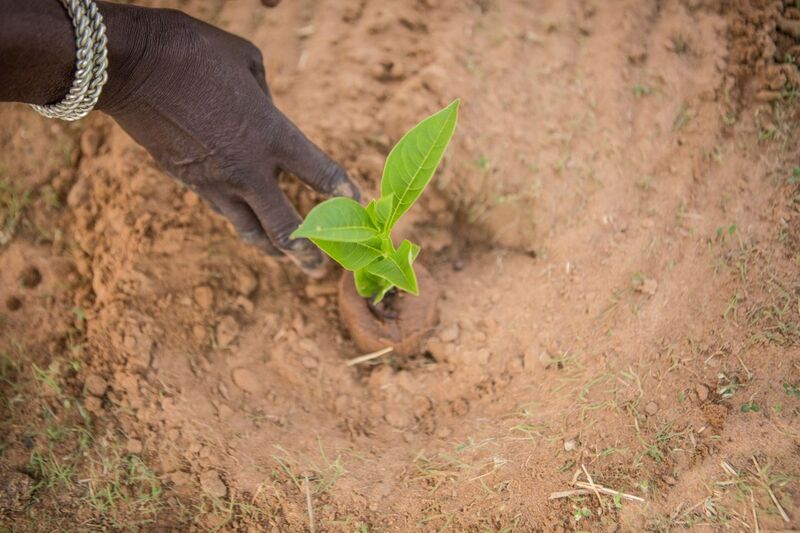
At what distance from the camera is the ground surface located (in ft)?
5.77

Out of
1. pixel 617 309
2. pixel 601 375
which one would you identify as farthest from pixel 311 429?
pixel 617 309

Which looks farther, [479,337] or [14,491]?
[479,337]

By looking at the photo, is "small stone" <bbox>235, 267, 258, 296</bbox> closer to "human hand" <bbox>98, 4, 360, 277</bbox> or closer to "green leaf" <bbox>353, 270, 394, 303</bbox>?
"human hand" <bbox>98, 4, 360, 277</bbox>

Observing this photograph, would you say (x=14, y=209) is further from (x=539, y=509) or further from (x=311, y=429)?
(x=539, y=509)

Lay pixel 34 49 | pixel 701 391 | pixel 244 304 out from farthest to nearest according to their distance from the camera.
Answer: pixel 244 304 < pixel 701 391 < pixel 34 49

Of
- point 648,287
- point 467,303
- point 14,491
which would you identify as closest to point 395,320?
point 467,303

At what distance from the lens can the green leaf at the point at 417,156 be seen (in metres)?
1.49

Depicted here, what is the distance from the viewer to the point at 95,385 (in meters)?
1.93

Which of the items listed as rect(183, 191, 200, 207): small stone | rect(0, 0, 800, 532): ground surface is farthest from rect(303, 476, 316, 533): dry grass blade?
rect(183, 191, 200, 207): small stone

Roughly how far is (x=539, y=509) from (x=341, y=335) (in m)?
1.01

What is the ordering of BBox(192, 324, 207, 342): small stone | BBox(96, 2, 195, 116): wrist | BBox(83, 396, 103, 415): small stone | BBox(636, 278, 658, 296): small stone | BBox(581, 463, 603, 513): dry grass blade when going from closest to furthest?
1. BBox(96, 2, 195, 116): wrist
2. BBox(581, 463, 603, 513): dry grass blade
3. BBox(83, 396, 103, 415): small stone
4. BBox(636, 278, 658, 296): small stone
5. BBox(192, 324, 207, 342): small stone

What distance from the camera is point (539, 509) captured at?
5.59ft

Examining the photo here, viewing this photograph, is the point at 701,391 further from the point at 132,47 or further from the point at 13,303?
the point at 13,303

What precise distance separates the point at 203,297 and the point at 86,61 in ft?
3.23
